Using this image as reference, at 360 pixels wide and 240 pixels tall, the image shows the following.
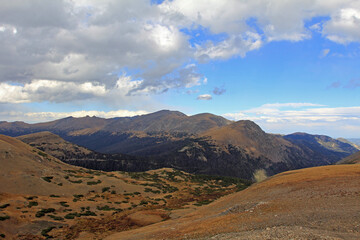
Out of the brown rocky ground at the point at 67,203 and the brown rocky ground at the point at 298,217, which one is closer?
the brown rocky ground at the point at 298,217

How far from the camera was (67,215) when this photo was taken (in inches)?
1403

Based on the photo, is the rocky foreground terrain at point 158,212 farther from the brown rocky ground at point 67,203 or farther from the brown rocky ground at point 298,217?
the brown rocky ground at point 67,203

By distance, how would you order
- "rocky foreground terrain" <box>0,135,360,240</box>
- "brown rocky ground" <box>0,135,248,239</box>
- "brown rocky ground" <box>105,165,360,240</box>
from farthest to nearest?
1. "brown rocky ground" <box>0,135,248,239</box>
2. "rocky foreground terrain" <box>0,135,360,240</box>
3. "brown rocky ground" <box>105,165,360,240</box>

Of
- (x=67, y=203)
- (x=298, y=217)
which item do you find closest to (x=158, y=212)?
(x=67, y=203)

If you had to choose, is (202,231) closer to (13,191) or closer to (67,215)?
(67,215)

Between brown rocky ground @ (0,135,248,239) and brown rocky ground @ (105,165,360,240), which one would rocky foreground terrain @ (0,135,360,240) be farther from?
brown rocky ground @ (0,135,248,239)

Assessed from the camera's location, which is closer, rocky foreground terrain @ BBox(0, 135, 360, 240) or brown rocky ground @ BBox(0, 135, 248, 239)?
rocky foreground terrain @ BBox(0, 135, 360, 240)

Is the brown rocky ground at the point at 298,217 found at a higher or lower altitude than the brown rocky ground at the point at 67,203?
higher

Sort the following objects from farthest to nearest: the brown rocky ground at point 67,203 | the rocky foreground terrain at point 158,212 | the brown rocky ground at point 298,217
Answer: the brown rocky ground at point 67,203
the rocky foreground terrain at point 158,212
the brown rocky ground at point 298,217

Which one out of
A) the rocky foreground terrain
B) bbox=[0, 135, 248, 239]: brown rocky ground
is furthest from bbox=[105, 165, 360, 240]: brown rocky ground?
bbox=[0, 135, 248, 239]: brown rocky ground

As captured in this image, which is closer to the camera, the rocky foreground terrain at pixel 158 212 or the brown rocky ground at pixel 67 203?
the rocky foreground terrain at pixel 158 212

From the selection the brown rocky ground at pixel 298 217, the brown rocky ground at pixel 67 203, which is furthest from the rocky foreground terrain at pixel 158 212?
the brown rocky ground at pixel 67 203

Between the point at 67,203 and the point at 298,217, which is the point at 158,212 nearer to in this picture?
the point at 67,203

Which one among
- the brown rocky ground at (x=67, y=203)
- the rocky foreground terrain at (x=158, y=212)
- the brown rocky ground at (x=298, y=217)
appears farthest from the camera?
the brown rocky ground at (x=67, y=203)
